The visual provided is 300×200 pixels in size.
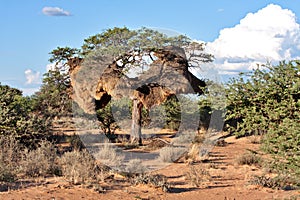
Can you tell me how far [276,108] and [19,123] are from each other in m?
8.78

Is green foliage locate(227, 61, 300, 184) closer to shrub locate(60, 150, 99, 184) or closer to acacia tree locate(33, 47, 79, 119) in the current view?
shrub locate(60, 150, 99, 184)

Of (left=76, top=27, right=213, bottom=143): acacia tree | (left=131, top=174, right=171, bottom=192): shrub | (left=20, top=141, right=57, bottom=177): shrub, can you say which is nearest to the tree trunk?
(left=76, top=27, right=213, bottom=143): acacia tree

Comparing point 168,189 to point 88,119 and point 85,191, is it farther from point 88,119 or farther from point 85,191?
point 88,119

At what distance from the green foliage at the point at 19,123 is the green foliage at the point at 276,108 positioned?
7.68 meters

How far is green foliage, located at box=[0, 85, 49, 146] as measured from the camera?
12.9 meters

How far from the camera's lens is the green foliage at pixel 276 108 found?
21.0 feet

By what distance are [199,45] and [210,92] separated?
146 inches

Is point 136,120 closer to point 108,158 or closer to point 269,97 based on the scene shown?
point 108,158

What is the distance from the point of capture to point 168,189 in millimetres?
9289

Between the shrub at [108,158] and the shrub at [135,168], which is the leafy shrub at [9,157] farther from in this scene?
the shrub at [135,168]

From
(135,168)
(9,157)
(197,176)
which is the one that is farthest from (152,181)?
(9,157)

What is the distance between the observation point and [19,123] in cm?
1302

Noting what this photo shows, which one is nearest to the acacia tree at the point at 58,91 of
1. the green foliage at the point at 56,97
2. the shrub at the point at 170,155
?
the green foliage at the point at 56,97

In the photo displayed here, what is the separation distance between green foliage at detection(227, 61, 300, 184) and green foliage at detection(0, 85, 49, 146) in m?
7.68
